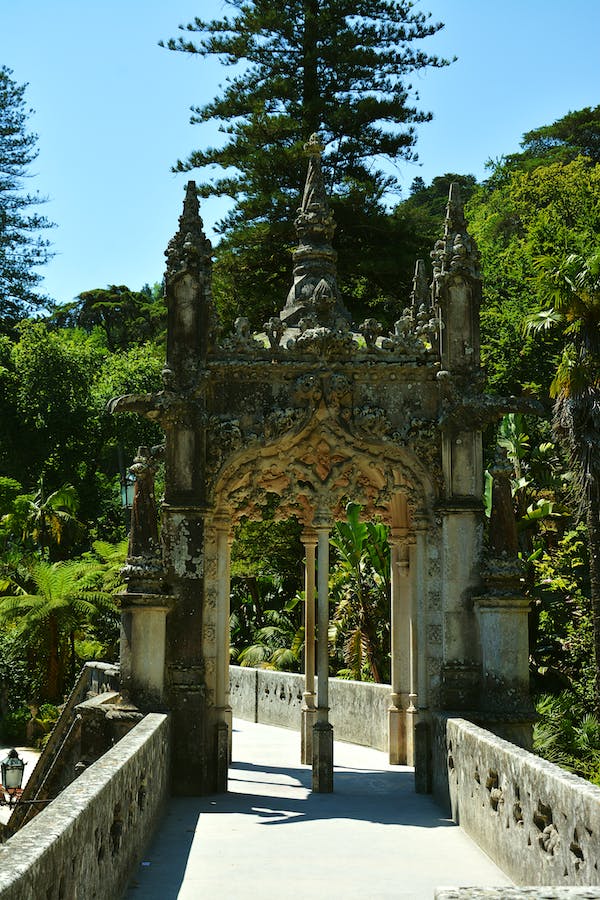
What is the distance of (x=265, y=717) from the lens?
2108 cm

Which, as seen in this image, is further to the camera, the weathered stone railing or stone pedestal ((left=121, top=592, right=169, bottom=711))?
the weathered stone railing

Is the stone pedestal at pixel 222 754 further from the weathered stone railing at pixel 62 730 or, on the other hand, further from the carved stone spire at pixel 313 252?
the carved stone spire at pixel 313 252

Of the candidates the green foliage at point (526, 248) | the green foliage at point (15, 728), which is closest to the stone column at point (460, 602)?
the green foliage at point (526, 248)

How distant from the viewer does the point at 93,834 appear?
627 centimetres

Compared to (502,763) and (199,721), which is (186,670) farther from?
(502,763)

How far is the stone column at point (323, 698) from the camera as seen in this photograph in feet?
40.1

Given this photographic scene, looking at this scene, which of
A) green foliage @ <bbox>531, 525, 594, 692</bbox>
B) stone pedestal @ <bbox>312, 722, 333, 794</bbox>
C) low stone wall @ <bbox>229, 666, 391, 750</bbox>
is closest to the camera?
stone pedestal @ <bbox>312, 722, 333, 794</bbox>

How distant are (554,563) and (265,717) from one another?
7.73m

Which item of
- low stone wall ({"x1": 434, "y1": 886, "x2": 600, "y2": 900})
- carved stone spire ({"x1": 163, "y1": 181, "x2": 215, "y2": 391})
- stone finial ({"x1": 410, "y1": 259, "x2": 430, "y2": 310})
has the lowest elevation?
low stone wall ({"x1": 434, "y1": 886, "x2": 600, "y2": 900})

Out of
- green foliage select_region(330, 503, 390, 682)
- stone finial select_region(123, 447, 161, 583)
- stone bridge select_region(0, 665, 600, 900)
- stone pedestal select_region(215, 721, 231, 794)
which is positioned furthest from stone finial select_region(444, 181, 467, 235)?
green foliage select_region(330, 503, 390, 682)

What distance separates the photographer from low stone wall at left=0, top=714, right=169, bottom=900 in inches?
192

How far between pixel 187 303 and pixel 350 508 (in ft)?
33.5

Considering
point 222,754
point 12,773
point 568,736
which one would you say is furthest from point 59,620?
point 222,754

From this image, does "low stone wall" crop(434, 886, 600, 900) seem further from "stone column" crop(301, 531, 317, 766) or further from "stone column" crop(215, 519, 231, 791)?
"stone column" crop(301, 531, 317, 766)
